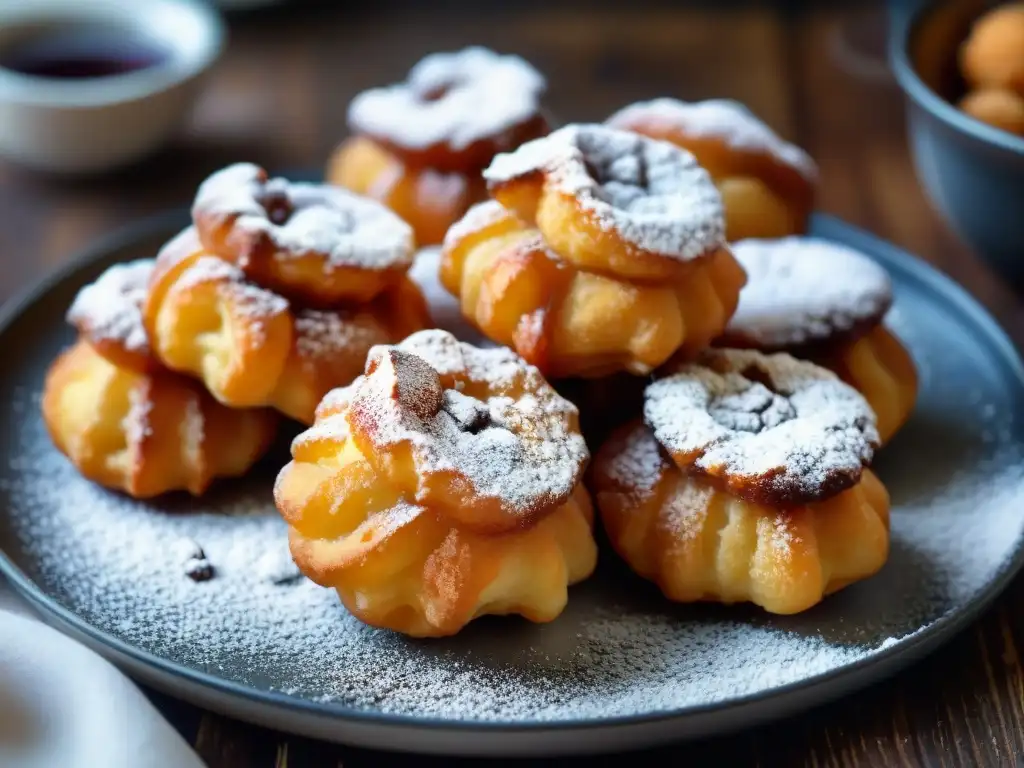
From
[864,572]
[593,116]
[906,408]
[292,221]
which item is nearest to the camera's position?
[864,572]

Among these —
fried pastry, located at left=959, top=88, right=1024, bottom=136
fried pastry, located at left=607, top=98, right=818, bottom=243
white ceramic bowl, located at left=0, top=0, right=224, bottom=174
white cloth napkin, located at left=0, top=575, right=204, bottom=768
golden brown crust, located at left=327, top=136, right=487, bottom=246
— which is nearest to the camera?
white cloth napkin, located at left=0, top=575, right=204, bottom=768

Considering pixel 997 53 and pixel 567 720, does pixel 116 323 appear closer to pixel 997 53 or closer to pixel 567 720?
pixel 567 720

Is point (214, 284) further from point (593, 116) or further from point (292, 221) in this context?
point (593, 116)

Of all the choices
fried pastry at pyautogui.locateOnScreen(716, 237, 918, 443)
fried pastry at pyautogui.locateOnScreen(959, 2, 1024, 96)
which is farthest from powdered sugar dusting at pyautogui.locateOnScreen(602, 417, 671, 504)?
fried pastry at pyautogui.locateOnScreen(959, 2, 1024, 96)

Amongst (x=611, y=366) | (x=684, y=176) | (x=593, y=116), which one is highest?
(x=684, y=176)

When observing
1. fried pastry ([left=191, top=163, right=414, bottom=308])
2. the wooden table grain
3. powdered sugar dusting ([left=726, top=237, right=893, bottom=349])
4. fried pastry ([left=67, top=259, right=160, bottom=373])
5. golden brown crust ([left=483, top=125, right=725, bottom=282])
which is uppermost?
golden brown crust ([left=483, top=125, right=725, bottom=282])

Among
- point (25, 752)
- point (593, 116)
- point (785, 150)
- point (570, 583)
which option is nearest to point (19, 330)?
point (25, 752)

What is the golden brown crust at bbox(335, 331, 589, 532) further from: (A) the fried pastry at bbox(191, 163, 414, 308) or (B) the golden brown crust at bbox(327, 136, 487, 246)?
(B) the golden brown crust at bbox(327, 136, 487, 246)
